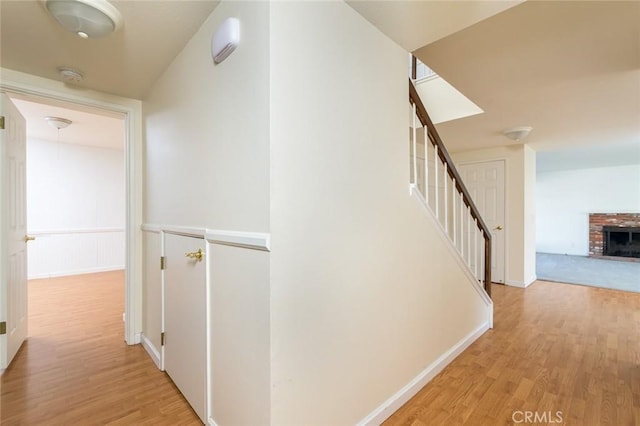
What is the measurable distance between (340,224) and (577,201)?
29.0ft

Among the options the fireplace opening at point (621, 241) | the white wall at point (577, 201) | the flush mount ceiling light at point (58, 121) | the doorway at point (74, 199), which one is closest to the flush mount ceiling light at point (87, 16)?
the flush mount ceiling light at point (58, 121)

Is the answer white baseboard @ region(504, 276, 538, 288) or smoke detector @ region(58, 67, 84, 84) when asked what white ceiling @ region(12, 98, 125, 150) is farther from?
white baseboard @ region(504, 276, 538, 288)

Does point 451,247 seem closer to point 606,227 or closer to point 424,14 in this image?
point 424,14

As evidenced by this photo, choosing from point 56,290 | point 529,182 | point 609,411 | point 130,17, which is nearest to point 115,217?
point 56,290

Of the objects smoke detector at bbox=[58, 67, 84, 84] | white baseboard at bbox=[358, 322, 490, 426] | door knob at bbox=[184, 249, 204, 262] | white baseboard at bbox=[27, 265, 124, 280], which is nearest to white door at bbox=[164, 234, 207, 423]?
door knob at bbox=[184, 249, 204, 262]

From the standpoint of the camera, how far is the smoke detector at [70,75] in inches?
77.3

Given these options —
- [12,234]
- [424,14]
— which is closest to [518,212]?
[424,14]

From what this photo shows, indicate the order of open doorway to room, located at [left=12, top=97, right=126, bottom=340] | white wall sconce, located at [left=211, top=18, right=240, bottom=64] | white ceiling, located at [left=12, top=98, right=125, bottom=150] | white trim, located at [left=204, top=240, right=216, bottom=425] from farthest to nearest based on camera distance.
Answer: open doorway to room, located at [left=12, top=97, right=126, bottom=340] → white ceiling, located at [left=12, top=98, right=125, bottom=150] → white trim, located at [left=204, top=240, right=216, bottom=425] → white wall sconce, located at [left=211, top=18, right=240, bottom=64]

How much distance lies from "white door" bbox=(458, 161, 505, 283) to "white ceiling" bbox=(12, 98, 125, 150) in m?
5.21

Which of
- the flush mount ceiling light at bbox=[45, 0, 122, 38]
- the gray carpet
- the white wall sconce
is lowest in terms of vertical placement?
the gray carpet

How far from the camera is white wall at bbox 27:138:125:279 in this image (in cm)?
478

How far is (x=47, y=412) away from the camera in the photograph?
1637 mm

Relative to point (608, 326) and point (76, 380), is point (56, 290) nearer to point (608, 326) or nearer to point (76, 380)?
point (76, 380)

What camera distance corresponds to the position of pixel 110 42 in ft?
5.46
